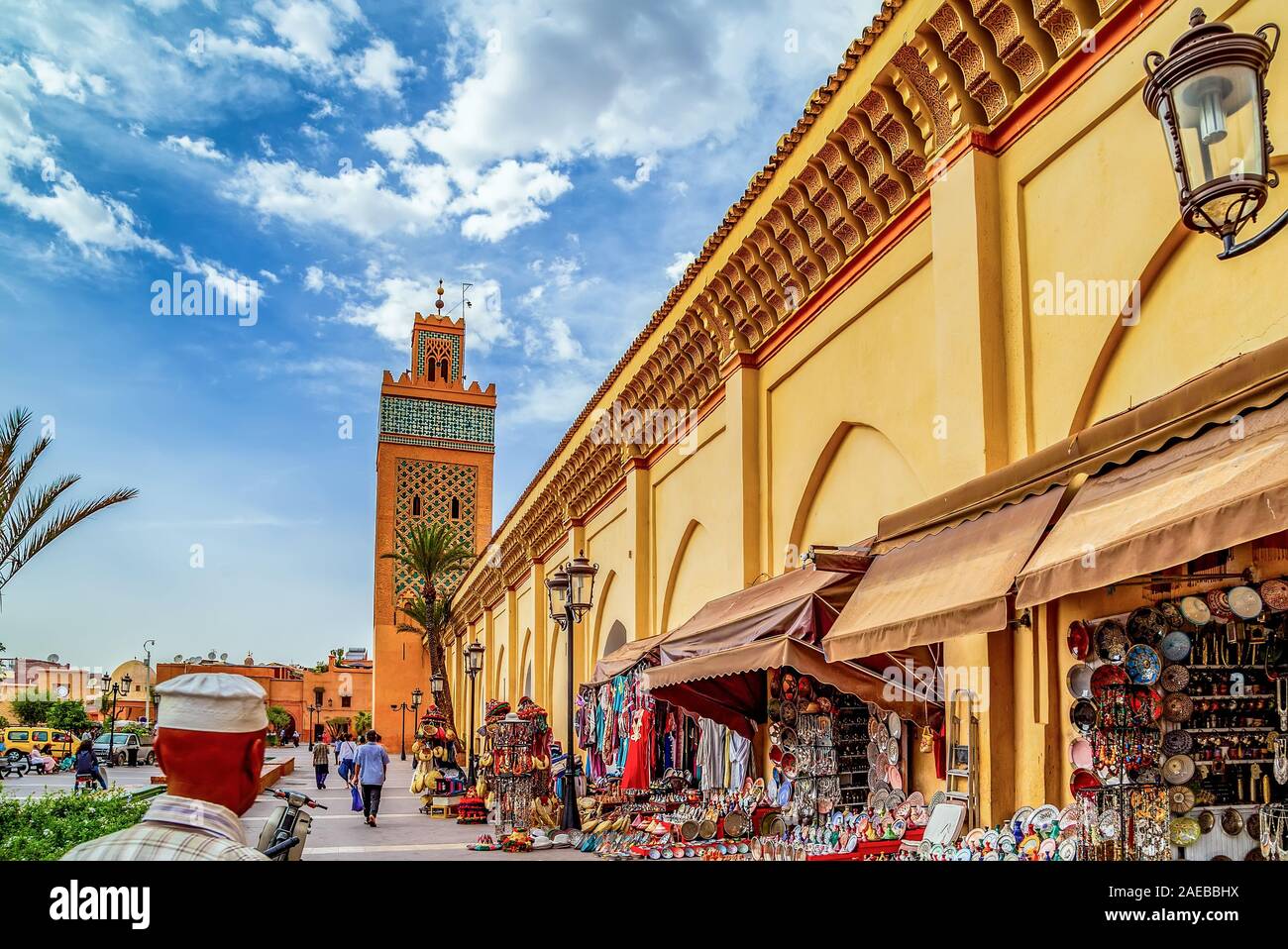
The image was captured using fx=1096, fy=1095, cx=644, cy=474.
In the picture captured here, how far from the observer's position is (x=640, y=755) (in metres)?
13.8

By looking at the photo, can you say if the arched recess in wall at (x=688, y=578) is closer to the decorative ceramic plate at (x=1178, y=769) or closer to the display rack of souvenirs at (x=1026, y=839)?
the display rack of souvenirs at (x=1026, y=839)

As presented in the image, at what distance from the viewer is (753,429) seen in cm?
1191

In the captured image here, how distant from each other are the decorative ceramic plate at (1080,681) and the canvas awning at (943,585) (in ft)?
2.26

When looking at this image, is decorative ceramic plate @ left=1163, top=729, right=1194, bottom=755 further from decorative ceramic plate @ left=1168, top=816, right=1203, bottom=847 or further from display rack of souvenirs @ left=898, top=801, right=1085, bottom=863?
display rack of souvenirs @ left=898, top=801, right=1085, bottom=863

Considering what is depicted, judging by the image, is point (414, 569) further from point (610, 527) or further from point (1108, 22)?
point (1108, 22)

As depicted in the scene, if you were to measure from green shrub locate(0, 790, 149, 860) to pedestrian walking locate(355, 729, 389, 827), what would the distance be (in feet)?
17.2

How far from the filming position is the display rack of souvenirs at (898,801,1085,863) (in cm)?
587

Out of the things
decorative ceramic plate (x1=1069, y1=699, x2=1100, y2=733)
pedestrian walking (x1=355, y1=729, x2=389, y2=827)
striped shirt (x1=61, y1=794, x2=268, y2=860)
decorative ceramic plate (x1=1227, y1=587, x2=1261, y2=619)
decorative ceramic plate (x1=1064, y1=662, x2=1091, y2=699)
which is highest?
decorative ceramic plate (x1=1227, y1=587, x2=1261, y2=619)

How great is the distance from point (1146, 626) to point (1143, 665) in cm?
21

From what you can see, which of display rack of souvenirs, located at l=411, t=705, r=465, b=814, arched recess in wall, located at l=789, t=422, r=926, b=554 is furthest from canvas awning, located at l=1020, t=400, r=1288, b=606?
display rack of souvenirs, located at l=411, t=705, r=465, b=814

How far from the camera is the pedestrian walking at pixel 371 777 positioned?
648 inches

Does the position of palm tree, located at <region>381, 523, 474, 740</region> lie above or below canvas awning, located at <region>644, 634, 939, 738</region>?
above
